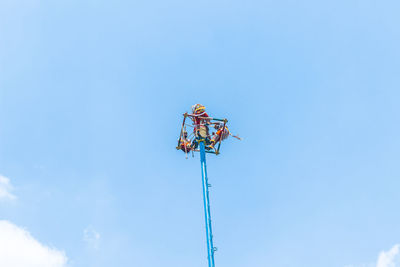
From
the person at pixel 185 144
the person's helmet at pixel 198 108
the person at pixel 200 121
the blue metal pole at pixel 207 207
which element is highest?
the person's helmet at pixel 198 108

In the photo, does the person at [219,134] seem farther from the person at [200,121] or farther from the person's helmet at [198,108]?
the person's helmet at [198,108]

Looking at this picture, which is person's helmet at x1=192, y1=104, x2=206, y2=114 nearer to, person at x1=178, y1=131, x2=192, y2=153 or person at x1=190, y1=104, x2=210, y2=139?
person at x1=190, y1=104, x2=210, y2=139

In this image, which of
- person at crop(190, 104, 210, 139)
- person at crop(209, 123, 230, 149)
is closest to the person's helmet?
person at crop(190, 104, 210, 139)

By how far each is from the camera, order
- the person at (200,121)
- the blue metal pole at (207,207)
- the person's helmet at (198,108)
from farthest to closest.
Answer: the person's helmet at (198,108) → the person at (200,121) → the blue metal pole at (207,207)

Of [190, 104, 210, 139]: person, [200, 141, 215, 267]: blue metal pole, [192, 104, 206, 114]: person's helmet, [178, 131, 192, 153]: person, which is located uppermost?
[192, 104, 206, 114]: person's helmet

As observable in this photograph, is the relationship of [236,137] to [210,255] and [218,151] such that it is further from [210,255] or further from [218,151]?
[210,255]

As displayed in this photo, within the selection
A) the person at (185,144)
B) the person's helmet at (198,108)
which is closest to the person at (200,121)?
the person's helmet at (198,108)

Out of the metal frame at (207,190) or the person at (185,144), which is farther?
the person at (185,144)

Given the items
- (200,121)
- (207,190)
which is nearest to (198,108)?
(200,121)

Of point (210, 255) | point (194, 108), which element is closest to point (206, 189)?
point (210, 255)

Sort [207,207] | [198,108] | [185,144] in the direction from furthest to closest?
1. [198,108]
2. [185,144]
3. [207,207]

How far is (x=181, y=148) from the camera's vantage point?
37.4 metres

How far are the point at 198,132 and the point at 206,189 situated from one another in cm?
630

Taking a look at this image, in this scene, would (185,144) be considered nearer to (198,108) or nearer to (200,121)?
(200,121)
